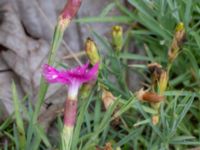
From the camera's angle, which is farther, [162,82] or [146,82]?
[146,82]

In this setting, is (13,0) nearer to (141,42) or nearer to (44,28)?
(44,28)

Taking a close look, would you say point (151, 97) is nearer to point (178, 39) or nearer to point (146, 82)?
point (178, 39)

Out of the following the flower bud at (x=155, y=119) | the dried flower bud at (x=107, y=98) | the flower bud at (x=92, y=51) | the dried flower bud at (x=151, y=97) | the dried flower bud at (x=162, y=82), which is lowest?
the flower bud at (x=155, y=119)

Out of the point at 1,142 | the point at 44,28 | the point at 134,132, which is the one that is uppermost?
the point at 44,28

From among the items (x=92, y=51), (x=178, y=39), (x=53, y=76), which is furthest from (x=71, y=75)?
(x=178, y=39)

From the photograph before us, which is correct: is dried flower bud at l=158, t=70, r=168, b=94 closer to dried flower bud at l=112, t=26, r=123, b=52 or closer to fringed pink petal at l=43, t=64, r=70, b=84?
dried flower bud at l=112, t=26, r=123, b=52

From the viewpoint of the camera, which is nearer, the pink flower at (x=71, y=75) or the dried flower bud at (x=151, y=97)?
the pink flower at (x=71, y=75)

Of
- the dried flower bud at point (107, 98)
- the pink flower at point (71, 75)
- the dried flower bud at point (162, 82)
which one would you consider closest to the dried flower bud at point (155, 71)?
the dried flower bud at point (162, 82)

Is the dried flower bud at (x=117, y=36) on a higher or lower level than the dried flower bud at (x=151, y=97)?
higher

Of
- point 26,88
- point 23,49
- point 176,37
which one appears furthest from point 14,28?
point 176,37

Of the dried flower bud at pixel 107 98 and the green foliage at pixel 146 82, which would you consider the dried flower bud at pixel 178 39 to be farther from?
the dried flower bud at pixel 107 98

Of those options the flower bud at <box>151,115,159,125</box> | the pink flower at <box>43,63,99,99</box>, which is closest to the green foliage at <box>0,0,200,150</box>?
the flower bud at <box>151,115,159,125</box>
